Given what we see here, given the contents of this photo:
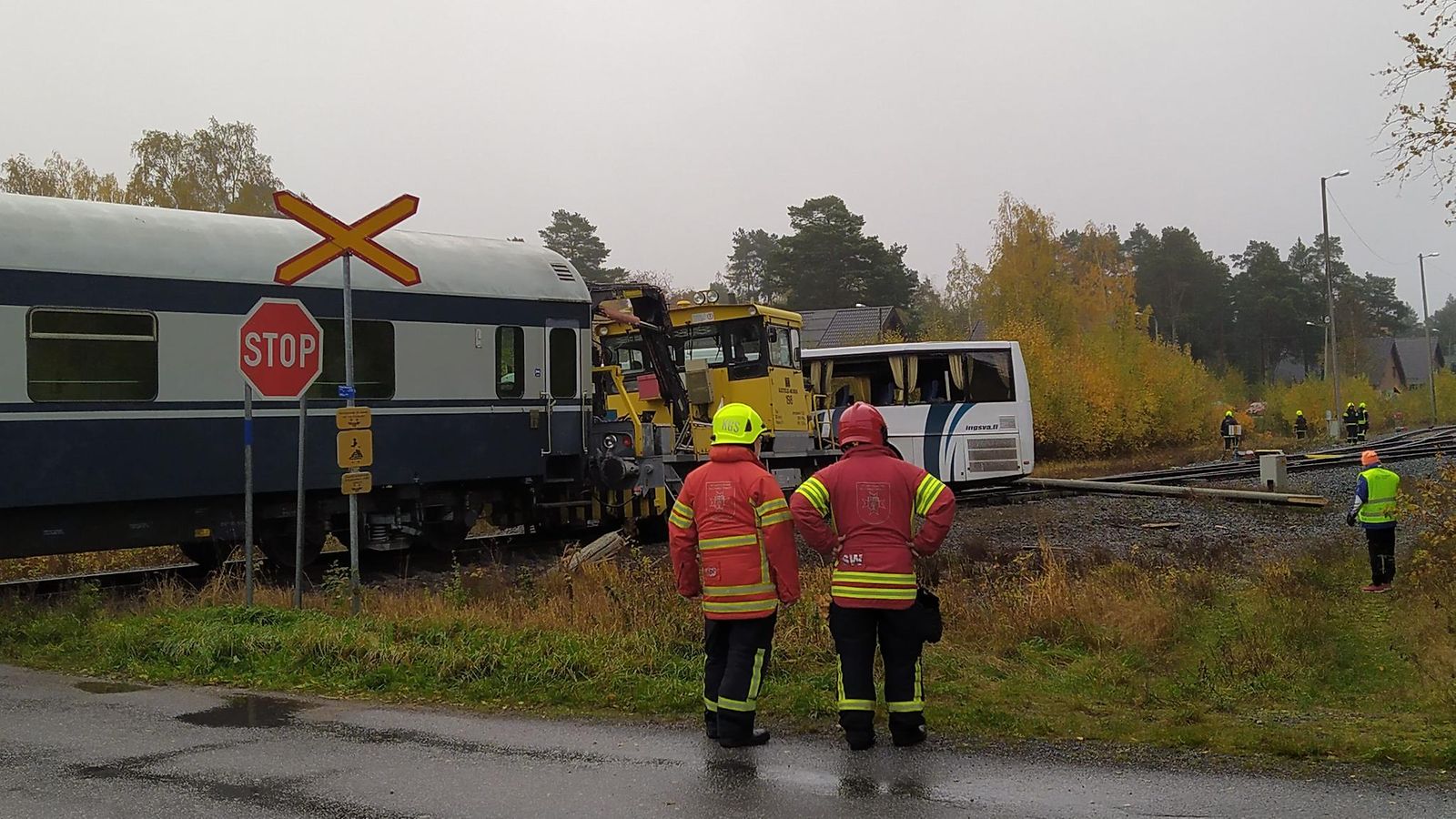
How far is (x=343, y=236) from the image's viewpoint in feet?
30.2

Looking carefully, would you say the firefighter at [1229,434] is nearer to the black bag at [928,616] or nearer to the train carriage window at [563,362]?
the train carriage window at [563,362]

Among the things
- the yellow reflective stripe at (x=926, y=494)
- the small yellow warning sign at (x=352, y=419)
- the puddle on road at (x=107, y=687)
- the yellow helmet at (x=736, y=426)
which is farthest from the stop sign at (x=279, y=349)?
the yellow reflective stripe at (x=926, y=494)

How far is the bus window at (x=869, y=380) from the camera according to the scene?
24547 mm

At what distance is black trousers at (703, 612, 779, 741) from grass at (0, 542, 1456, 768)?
603mm

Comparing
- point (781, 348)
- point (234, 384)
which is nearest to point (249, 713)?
point (234, 384)

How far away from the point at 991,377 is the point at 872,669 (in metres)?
19.0

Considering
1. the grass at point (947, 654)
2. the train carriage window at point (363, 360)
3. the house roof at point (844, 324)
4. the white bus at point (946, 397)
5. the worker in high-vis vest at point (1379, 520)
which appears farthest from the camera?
the house roof at point (844, 324)

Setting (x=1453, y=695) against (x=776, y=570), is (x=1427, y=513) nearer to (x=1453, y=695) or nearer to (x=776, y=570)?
(x=1453, y=695)

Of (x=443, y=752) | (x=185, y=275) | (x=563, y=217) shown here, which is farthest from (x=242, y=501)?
(x=563, y=217)

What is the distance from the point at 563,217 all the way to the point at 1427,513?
64727 millimetres

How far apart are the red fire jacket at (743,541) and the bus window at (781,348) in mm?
13292

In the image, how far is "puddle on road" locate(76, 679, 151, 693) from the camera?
7684mm

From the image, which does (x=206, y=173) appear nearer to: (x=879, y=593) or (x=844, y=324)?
(x=844, y=324)

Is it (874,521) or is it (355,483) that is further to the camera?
(355,483)
